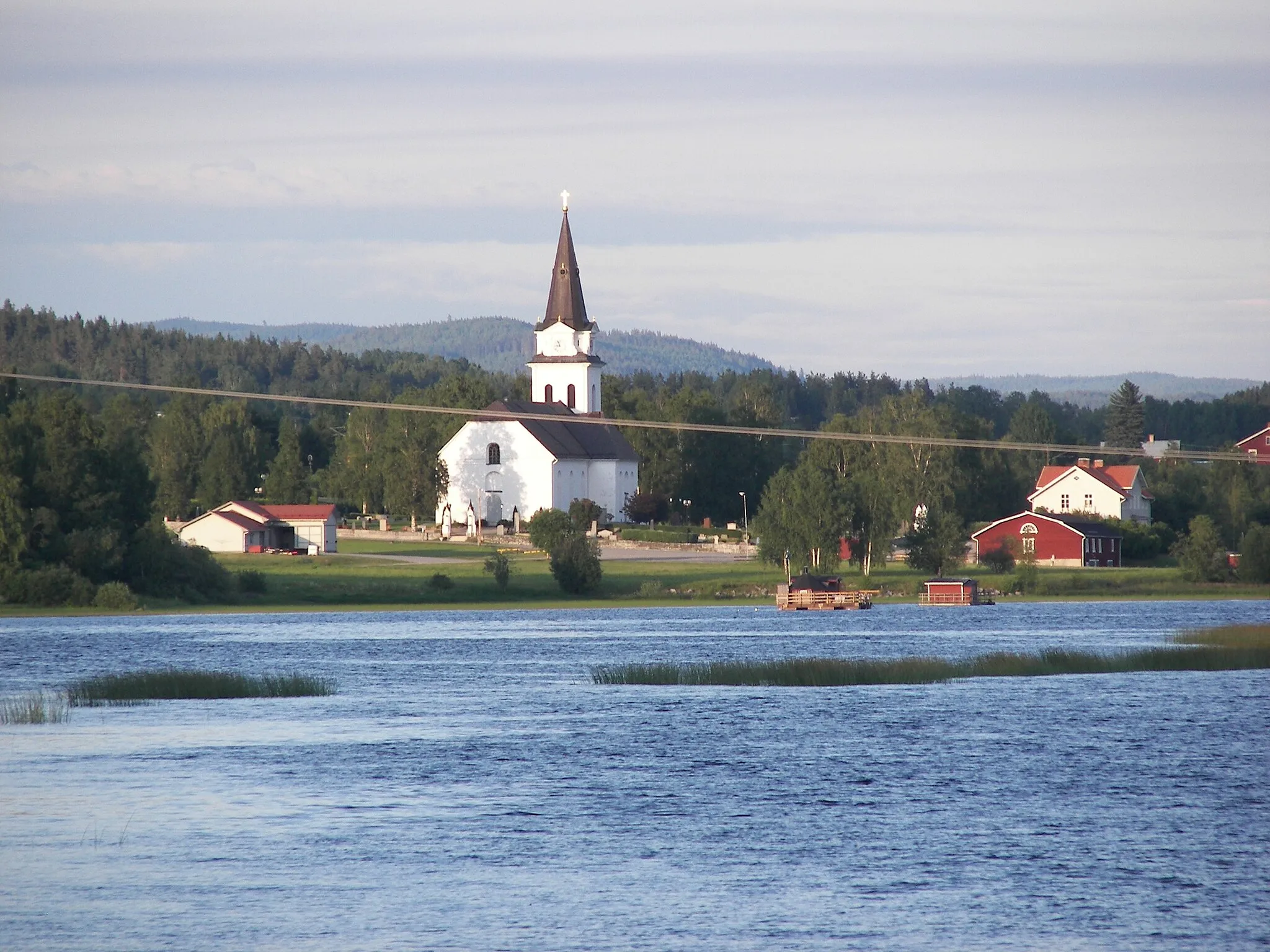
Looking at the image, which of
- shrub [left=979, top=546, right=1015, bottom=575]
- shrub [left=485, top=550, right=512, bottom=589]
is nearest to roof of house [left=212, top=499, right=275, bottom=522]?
shrub [left=485, top=550, right=512, bottom=589]

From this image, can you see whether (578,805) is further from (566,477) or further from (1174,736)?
(566,477)

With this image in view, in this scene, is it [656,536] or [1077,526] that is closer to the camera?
[1077,526]

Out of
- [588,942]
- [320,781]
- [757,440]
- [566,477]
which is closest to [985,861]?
[588,942]

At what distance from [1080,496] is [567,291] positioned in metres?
40.2

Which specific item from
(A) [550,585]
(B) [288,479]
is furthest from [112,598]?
(B) [288,479]

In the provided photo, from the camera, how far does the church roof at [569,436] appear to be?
119m

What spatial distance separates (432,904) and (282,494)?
102 metres

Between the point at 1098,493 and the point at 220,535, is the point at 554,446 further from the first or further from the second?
the point at 1098,493

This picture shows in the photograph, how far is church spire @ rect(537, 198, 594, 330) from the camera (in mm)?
130375

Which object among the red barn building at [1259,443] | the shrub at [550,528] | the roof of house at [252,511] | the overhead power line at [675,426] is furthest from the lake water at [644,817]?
the red barn building at [1259,443]

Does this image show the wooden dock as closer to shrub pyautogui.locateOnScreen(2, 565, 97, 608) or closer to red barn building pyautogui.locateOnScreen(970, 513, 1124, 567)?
red barn building pyautogui.locateOnScreen(970, 513, 1124, 567)

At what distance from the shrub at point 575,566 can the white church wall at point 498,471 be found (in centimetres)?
3410

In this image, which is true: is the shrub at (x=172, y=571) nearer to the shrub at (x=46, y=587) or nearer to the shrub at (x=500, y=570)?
the shrub at (x=46, y=587)

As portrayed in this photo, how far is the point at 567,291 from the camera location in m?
131
